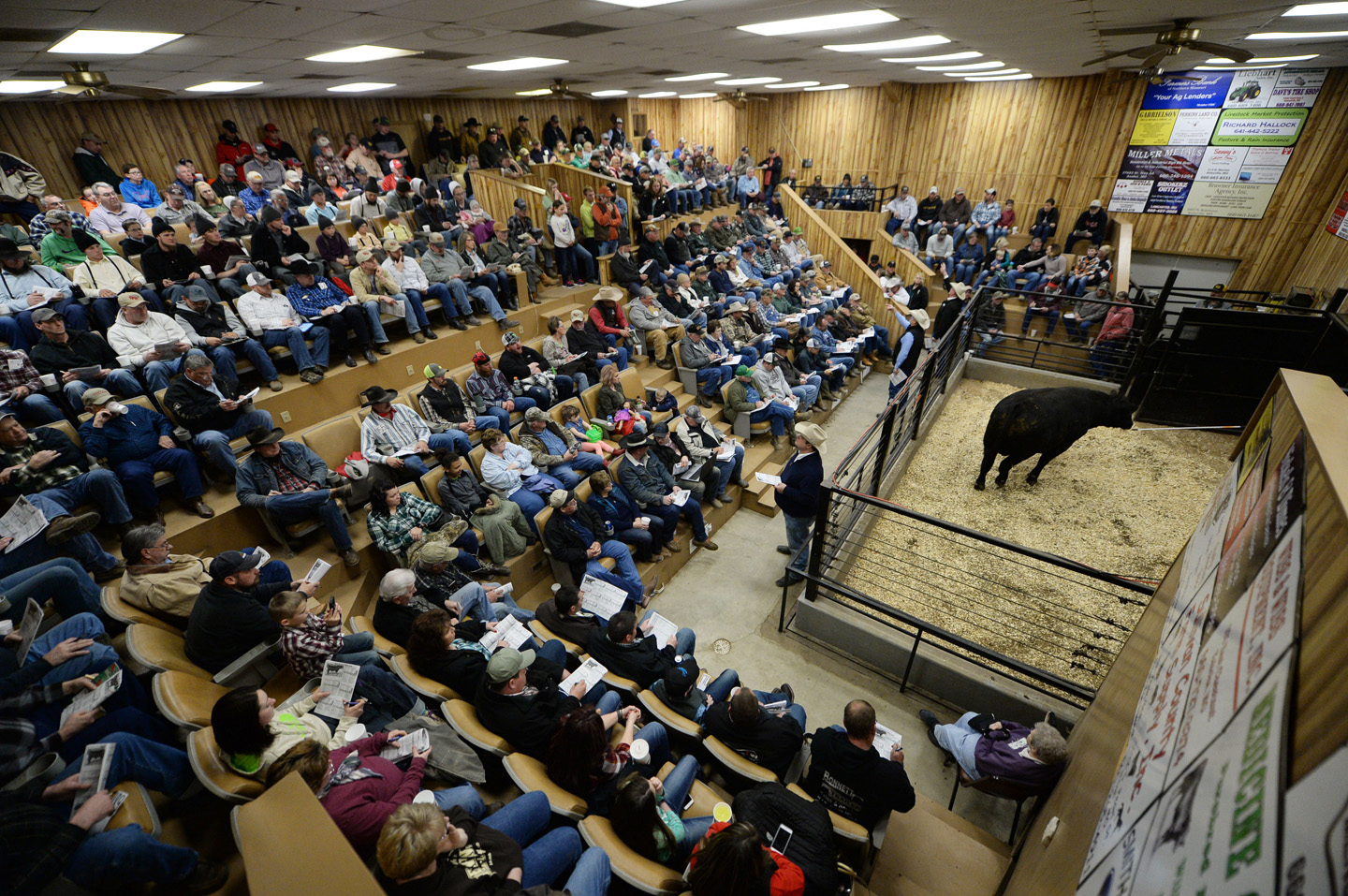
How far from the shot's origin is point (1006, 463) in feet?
17.3

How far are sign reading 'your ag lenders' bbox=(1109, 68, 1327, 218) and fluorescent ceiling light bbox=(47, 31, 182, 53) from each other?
14.2 meters

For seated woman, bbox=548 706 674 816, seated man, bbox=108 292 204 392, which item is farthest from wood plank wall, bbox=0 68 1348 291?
seated woman, bbox=548 706 674 816

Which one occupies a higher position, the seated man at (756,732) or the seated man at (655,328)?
the seated man at (655,328)

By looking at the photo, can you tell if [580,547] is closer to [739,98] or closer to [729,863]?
[729,863]

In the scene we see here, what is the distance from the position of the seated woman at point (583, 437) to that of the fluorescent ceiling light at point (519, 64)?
3922mm

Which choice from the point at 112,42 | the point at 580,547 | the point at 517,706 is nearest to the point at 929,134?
the point at 580,547

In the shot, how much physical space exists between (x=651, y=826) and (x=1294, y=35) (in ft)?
29.9

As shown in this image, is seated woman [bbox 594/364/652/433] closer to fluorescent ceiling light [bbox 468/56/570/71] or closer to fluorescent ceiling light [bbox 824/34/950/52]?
fluorescent ceiling light [bbox 468/56/570/71]

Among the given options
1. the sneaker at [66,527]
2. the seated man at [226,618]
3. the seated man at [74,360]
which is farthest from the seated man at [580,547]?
the seated man at [74,360]

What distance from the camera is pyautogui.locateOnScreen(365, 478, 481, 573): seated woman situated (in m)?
4.29

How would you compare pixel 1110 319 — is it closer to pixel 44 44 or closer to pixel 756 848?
pixel 756 848

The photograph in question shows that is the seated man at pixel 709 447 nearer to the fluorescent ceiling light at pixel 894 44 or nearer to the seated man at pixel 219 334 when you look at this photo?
the seated man at pixel 219 334

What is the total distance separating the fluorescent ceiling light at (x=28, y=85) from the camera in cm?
504

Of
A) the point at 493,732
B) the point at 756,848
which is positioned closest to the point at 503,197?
the point at 493,732
